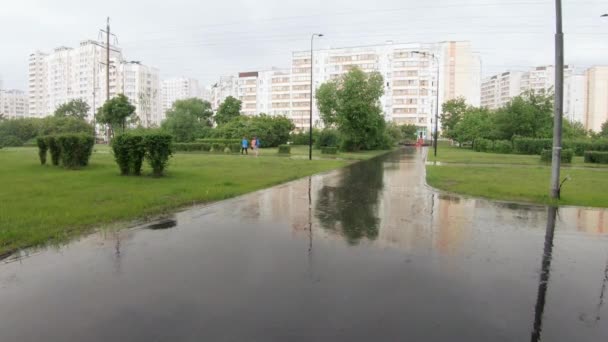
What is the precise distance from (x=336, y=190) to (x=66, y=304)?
10.2m

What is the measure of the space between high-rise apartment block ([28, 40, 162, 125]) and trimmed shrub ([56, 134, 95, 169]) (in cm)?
11973

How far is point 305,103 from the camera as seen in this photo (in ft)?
408

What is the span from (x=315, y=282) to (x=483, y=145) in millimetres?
50094

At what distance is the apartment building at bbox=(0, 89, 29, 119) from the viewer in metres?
169

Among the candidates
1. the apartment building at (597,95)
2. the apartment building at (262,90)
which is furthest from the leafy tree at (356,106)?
the apartment building at (597,95)

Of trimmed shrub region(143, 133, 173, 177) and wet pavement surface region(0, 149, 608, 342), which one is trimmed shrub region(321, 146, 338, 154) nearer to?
trimmed shrub region(143, 133, 173, 177)

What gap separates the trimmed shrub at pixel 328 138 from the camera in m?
49.4

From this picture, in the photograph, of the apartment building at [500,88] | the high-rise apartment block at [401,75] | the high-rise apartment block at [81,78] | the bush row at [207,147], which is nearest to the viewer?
the bush row at [207,147]

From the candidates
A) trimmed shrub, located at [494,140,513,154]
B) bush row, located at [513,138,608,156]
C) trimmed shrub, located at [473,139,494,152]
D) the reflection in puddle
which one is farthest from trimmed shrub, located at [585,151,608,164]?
the reflection in puddle

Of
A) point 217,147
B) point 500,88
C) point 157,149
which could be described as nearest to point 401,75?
point 500,88

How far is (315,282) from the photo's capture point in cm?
497

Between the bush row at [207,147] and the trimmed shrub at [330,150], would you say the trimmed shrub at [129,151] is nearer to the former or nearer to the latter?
the bush row at [207,147]

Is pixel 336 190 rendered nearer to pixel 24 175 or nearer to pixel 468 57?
pixel 24 175

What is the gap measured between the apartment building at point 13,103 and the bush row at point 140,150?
190m
